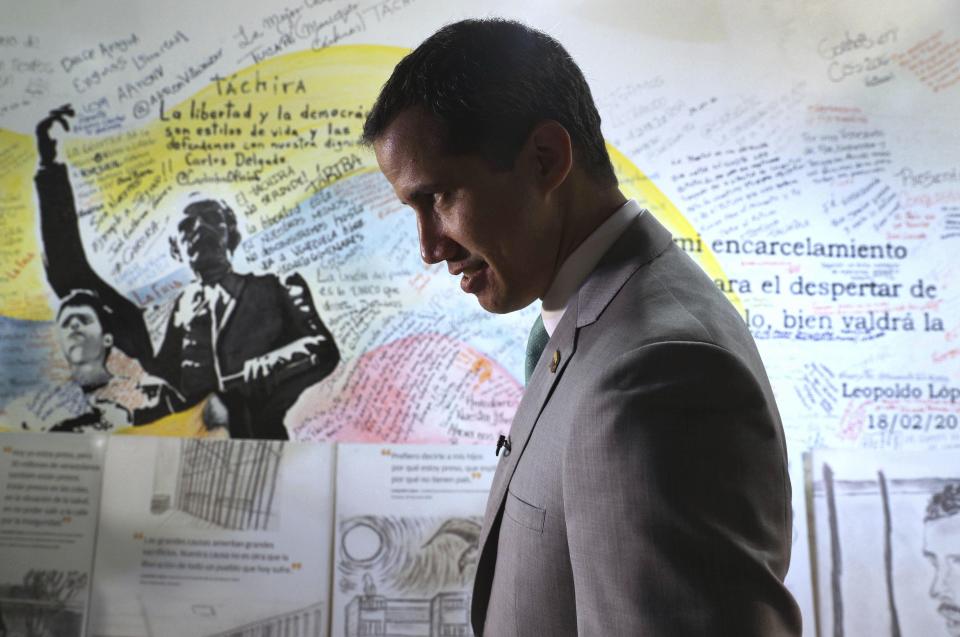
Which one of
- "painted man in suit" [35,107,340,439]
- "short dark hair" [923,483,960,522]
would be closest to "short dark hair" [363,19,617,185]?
"painted man in suit" [35,107,340,439]

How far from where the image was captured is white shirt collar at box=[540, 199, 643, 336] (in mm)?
902

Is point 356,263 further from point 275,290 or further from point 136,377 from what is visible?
point 136,377

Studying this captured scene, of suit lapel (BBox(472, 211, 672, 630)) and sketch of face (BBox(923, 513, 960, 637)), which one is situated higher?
suit lapel (BBox(472, 211, 672, 630))

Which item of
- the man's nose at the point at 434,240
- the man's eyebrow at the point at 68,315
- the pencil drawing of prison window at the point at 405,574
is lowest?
the pencil drawing of prison window at the point at 405,574

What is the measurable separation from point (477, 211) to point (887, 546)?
5.87ft

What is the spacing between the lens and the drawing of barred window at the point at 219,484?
6.51 ft

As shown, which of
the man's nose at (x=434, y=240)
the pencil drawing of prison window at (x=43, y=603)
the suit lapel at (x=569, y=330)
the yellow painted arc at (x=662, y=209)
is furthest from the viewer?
the yellow painted arc at (x=662, y=209)

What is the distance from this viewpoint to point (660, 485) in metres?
0.63

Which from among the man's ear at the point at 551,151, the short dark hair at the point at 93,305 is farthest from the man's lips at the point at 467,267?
the short dark hair at the point at 93,305

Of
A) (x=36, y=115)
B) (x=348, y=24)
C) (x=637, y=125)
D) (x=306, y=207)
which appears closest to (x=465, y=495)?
(x=306, y=207)

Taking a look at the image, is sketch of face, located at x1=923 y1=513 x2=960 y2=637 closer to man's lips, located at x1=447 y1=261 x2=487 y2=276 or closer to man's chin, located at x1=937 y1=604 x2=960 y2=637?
man's chin, located at x1=937 y1=604 x2=960 y2=637

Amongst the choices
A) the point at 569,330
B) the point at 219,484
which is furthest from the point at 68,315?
the point at 569,330

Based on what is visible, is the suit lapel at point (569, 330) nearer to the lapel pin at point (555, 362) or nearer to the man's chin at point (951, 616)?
the lapel pin at point (555, 362)

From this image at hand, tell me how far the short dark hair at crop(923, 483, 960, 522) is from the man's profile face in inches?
68.4
